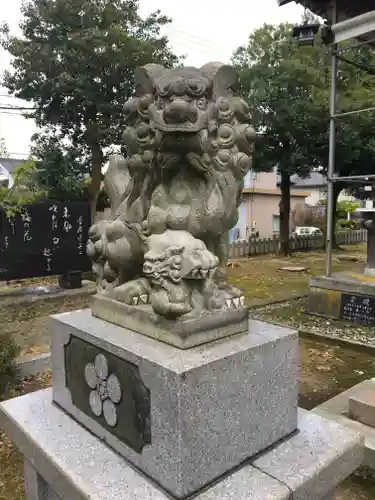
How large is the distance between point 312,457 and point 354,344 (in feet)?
11.0

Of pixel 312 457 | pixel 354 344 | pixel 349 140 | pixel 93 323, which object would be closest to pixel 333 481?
pixel 312 457

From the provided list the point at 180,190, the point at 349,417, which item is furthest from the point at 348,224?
the point at 180,190

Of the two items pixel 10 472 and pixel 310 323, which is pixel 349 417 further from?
pixel 310 323

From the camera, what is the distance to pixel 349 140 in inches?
411

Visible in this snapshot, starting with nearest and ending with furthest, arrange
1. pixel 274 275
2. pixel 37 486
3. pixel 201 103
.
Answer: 1. pixel 201 103
2. pixel 37 486
3. pixel 274 275

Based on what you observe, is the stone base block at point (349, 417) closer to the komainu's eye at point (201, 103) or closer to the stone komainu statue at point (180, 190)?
the stone komainu statue at point (180, 190)

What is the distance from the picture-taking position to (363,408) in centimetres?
279

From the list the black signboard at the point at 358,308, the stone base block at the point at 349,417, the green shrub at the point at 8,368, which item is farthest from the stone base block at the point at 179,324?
Result: the black signboard at the point at 358,308

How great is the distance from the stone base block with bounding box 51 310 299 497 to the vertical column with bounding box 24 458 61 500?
0.34 metres

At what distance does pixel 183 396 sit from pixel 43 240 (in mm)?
6062

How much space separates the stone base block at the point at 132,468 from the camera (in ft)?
5.05

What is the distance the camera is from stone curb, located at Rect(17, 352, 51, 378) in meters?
3.77

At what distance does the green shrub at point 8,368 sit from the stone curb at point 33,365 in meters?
0.09

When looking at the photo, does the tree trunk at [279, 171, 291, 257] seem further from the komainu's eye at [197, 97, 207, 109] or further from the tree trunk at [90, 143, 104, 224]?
the komainu's eye at [197, 97, 207, 109]
